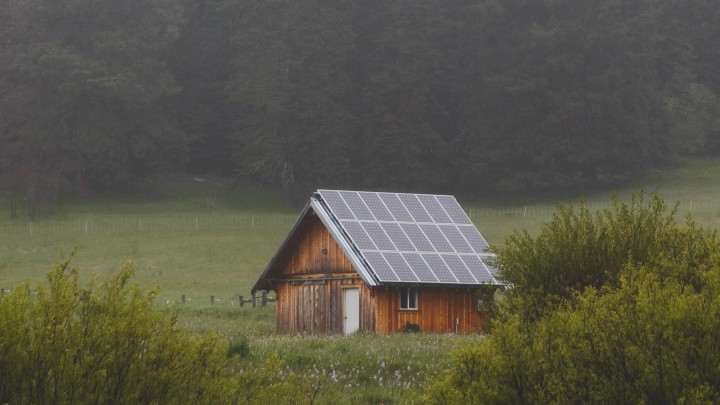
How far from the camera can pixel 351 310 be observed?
37.4 meters

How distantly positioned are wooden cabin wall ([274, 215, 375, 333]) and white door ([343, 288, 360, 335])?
0.19 m

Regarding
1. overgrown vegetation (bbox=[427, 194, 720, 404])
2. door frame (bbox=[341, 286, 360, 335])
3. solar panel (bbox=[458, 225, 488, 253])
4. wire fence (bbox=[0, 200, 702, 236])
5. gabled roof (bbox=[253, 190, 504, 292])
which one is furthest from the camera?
wire fence (bbox=[0, 200, 702, 236])

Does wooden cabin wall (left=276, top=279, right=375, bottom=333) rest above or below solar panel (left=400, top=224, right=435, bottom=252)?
below

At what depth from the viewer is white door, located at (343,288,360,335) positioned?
3700cm

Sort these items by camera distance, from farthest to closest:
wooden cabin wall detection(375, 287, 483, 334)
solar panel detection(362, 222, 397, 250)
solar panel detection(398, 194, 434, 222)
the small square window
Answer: solar panel detection(398, 194, 434, 222) < solar panel detection(362, 222, 397, 250) < the small square window < wooden cabin wall detection(375, 287, 483, 334)

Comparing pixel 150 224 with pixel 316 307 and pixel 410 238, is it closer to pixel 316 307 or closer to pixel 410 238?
pixel 316 307

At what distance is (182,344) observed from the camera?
12469 mm

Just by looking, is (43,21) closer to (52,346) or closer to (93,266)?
(93,266)

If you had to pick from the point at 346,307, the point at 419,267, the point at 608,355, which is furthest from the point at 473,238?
the point at 608,355

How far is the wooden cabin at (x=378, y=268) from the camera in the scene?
1425 inches

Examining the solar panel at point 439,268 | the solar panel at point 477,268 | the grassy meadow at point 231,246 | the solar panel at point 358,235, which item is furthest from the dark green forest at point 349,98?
the solar panel at point 439,268

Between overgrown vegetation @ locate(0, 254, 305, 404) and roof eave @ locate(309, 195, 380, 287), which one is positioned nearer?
overgrown vegetation @ locate(0, 254, 305, 404)

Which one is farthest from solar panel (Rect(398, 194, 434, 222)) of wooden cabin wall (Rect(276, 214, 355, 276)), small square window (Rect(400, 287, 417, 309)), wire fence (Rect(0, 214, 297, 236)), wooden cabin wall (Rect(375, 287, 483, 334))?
wire fence (Rect(0, 214, 297, 236))

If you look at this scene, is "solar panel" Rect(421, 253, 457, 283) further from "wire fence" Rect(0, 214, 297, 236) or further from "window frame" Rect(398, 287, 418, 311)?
"wire fence" Rect(0, 214, 297, 236)
